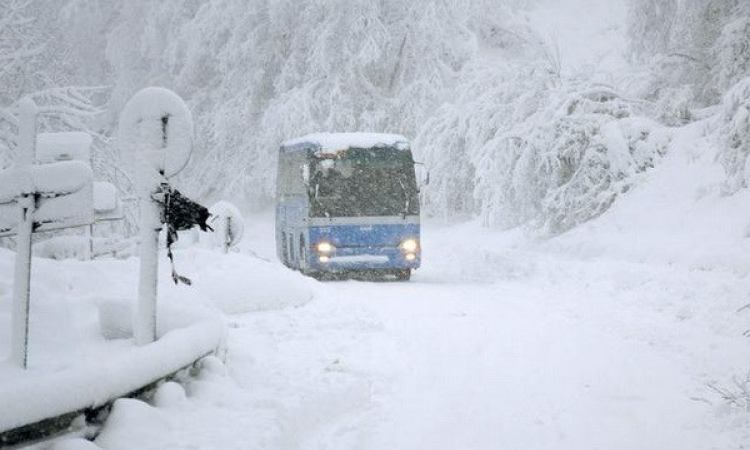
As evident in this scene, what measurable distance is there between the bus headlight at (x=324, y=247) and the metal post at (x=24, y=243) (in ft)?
40.2

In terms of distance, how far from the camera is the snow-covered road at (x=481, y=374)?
5.58 metres

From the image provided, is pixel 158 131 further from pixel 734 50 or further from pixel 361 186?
pixel 734 50

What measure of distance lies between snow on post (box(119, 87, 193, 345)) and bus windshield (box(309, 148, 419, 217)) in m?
11.6

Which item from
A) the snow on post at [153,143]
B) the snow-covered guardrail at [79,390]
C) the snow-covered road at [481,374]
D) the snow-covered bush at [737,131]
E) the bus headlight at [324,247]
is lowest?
the snow-covered road at [481,374]

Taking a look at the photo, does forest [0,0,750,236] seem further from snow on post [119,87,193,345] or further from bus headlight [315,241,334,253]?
snow on post [119,87,193,345]

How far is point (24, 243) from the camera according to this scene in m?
5.74

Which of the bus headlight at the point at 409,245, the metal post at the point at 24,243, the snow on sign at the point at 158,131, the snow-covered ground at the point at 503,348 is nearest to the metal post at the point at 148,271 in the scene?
the snow on sign at the point at 158,131

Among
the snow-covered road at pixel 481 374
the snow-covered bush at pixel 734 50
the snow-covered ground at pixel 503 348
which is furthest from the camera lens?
the snow-covered bush at pixel 734 50

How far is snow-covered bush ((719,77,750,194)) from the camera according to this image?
11258mm

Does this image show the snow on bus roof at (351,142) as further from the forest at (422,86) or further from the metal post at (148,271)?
the metal post at (148,271)

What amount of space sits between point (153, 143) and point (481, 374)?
366cm

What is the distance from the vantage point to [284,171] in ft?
69.4

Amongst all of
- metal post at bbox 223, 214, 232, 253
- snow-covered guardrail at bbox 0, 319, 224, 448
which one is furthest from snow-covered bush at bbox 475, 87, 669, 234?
snow-covered guardrail at bbox 0, 319, 224, 448

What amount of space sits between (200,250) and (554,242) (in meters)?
8.77
